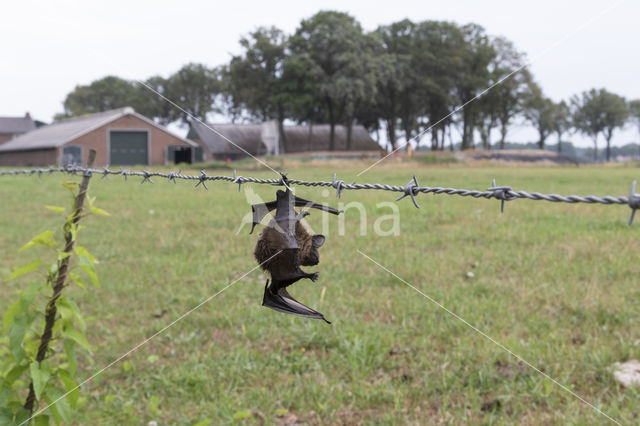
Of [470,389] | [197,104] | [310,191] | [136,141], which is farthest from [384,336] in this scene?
[136,141]

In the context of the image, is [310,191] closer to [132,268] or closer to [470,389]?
[470,389]

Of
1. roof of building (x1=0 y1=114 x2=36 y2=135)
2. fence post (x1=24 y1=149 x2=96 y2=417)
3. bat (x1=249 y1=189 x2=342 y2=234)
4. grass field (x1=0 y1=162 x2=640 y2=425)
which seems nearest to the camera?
bat (x1=249 y1=189 x2=342 y2=234)

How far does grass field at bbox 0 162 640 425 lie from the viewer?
264cm

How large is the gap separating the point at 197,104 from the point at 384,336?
2.12 metres

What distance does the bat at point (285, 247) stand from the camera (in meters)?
0.91

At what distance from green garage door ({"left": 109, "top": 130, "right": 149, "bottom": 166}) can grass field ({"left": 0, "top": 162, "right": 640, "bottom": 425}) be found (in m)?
1.26

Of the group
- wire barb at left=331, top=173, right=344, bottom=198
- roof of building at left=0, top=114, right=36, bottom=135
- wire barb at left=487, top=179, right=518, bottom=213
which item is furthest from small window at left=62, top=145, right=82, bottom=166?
roof of building at left=0, top=114, right=36, bottom=135

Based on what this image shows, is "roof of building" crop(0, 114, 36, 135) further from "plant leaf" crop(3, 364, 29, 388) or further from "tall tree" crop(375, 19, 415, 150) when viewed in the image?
"plant leaf" crop(3, 364, 29, 388)

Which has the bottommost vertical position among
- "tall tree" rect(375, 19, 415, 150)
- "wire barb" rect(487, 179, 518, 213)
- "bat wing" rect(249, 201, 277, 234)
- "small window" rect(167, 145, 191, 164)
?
"bat wing" rect(249, 201, 277, 234)

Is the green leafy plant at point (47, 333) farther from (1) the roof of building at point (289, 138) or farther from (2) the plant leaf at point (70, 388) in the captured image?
(1) the roof of building at point (289, 138)

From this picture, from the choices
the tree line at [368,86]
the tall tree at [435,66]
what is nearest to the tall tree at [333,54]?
the tree line at [368,86]

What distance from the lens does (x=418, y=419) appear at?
8.31 ft

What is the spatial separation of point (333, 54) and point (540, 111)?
1316 millimetres

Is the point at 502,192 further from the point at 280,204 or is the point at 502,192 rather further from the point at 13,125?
the point at 13,125
